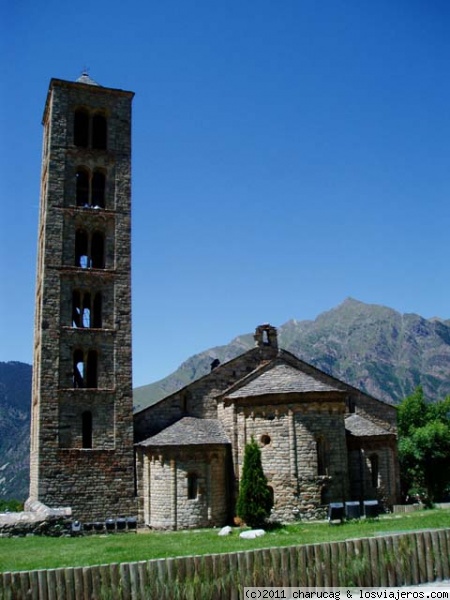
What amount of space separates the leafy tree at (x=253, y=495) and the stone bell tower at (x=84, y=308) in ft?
23.3

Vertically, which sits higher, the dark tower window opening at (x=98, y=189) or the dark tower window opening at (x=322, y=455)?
the dark tower window opening at (x=98, y=189)

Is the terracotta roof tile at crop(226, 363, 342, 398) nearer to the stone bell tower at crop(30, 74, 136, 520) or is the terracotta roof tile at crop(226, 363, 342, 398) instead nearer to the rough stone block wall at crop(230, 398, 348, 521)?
the rough stone block wall at crop(230, 398, 348, 521)

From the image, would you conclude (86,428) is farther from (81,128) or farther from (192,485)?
(81,128)

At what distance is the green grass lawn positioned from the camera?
57.5ft

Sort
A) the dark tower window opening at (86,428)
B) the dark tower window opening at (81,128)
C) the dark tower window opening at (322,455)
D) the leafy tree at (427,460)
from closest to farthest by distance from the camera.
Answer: the dark tower window opening at (322,455) → the dark tower window opening at (86,428) → the dark tower window opening at (81,128) → the leafy tree at (427,460)

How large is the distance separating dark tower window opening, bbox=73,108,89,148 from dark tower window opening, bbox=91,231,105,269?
5.18 m

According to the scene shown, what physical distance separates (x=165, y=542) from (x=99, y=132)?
22.1 meters

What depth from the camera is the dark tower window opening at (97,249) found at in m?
32.2

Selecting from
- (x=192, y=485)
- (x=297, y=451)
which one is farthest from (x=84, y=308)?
(x=297, y=451)

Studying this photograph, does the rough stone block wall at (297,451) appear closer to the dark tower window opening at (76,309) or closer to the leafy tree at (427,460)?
the dark tower window opening at (76,309)

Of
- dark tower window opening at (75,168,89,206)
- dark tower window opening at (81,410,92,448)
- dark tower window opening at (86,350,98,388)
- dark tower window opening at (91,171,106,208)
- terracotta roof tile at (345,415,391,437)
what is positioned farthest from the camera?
dark tower window opening at (91,171,106,208)

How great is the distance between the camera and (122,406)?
98.4ft

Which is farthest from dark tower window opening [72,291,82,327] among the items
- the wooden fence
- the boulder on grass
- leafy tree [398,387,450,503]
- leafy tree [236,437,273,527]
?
leafy tree [398,387,450,503]

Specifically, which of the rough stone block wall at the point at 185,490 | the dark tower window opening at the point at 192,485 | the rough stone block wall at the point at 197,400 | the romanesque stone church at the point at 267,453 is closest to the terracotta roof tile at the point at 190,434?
the romanesque stone church at the point at 267,453
